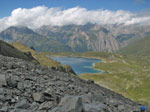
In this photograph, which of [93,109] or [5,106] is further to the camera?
[93,109]

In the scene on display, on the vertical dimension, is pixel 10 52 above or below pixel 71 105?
above

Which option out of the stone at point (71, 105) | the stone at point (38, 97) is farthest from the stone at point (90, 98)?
the stone at point (38, 97)

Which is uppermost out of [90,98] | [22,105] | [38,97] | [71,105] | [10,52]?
[10,52]

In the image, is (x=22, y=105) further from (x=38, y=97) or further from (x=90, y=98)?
(x=90, y=98)

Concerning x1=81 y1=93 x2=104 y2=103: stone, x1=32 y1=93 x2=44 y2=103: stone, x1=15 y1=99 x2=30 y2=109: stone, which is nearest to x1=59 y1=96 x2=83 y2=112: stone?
x1=32 y1=93 x2=44 y2=103: stone

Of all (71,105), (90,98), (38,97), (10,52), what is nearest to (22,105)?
(38,97)

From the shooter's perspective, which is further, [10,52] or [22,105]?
[10,52]

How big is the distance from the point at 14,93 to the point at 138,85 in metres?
149

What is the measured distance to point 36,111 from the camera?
29.9 ft

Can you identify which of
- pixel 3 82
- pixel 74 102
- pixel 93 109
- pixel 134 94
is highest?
pixel 3 82

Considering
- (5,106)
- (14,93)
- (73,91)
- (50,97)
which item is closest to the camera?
(5,106)

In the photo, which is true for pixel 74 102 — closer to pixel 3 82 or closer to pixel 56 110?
pixel 56 110

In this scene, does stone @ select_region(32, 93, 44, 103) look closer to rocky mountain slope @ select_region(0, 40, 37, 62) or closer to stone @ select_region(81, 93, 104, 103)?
stone @ select_region(81, 93, 104, 103)

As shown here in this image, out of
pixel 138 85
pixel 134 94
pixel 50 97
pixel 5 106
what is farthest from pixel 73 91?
pixel 138 85
